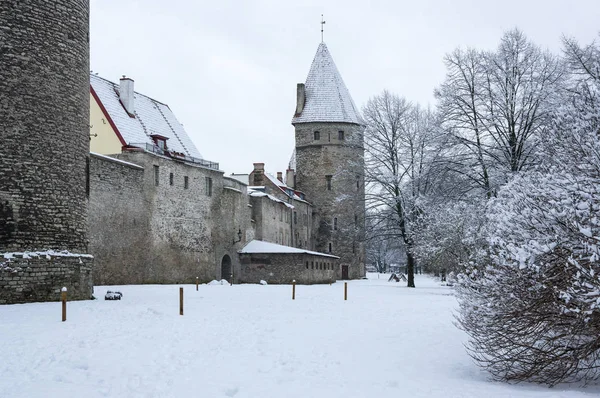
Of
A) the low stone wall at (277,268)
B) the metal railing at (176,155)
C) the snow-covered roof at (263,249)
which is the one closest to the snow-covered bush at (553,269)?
the metal railing at (176,155)

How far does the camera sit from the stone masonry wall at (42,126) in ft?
57.3

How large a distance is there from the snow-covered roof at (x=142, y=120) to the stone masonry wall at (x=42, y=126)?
52.9 ft

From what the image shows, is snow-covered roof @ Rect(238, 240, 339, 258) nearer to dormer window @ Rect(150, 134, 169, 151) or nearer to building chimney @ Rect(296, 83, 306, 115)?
dormer window @ Rect(150, 134, 169, 151)

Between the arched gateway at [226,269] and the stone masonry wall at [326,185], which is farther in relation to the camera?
the stone masonry wall at [326,185]

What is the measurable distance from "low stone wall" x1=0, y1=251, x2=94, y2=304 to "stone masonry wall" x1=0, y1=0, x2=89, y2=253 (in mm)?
270

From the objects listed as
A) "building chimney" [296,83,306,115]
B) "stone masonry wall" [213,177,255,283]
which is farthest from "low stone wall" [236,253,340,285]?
"building chimney" [296,83,306,115]

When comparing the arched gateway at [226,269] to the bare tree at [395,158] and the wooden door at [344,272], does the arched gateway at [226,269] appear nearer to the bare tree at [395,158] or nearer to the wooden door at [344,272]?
the bare tree at [395,158]

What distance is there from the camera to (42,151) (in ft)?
59.2

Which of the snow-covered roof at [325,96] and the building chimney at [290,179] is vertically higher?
the snow-covered roof at [325,96]

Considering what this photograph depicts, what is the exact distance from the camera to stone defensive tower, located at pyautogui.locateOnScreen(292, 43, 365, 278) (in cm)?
5734

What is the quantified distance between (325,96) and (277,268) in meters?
21.0

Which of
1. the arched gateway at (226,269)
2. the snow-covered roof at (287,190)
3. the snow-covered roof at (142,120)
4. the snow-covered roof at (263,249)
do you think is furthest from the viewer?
the snow-covered roof at (287,190)

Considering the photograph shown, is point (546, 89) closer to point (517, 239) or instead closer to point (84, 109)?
point (84, 109)

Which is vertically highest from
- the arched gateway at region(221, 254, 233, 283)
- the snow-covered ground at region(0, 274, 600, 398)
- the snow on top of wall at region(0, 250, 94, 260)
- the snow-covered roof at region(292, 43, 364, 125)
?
the snow-covered roof at region(292, 43, 364, 125)
